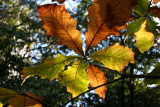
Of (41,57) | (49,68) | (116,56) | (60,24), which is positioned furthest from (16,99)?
(41,57)

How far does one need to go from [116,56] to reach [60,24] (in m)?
0.30

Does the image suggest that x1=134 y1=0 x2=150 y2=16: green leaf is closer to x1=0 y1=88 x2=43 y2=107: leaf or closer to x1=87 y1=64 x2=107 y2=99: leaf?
x1=87 y1=64 x2=107 y2=99: leaf

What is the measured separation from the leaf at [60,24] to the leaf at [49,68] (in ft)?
0.27

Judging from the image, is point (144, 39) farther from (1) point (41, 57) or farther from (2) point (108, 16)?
(1) point (41, 57)

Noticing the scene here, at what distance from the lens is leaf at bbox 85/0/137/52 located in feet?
1.54

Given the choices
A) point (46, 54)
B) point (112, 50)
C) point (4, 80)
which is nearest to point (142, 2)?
point (112, 50)

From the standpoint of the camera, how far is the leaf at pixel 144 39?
808 millimetres

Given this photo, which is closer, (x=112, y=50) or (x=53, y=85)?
(x=112, y=50)

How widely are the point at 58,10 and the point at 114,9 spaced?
0.76 feet

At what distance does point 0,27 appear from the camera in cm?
683

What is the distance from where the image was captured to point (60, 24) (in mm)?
588

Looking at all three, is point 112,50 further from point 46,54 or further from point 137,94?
point 137,94

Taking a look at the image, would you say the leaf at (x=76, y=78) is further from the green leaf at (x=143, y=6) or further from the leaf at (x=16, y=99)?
the green leaf at (x=143, y=6)

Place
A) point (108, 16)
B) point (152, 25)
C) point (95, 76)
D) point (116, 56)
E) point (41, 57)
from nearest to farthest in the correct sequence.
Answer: point (108, 16)
point (116, 56)
point (95, 76)
point (152, 25)
point (41, 57)
